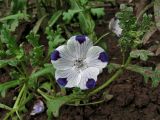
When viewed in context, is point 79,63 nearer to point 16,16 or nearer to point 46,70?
point 46,70

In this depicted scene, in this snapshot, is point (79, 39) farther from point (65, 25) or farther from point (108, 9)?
point (108, 9)

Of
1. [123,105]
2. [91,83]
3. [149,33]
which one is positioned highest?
[149,33]

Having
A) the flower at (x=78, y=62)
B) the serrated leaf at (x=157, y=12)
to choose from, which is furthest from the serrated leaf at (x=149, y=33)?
the flower at (x=78, y=62)

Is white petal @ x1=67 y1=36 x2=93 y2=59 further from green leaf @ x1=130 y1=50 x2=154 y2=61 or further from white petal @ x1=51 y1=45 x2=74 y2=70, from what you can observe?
green leaf @ x1=130 y1=50 x2=154 y2=61

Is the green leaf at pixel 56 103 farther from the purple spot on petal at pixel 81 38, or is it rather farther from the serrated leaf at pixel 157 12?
the serrated leaf at pixel 157 12

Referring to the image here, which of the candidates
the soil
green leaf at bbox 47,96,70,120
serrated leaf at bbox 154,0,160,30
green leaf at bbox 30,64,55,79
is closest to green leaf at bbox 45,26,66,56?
green leaf at bbox 30,64,55,79

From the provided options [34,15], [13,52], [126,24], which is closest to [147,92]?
[126,24]

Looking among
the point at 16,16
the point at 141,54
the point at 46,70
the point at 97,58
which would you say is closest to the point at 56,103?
the point at 46,70
